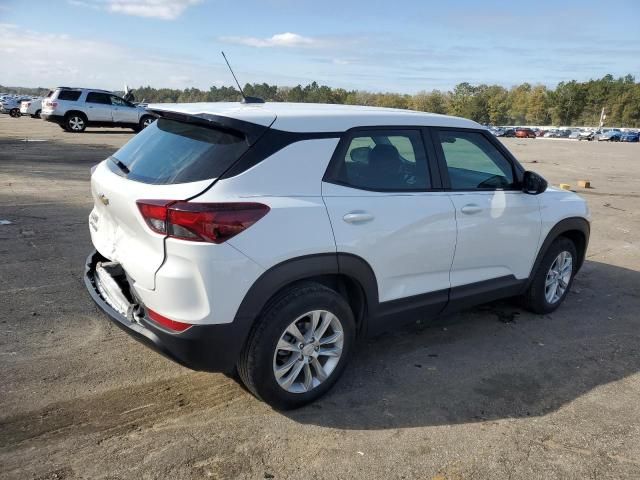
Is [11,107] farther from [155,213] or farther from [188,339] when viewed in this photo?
[188,339]

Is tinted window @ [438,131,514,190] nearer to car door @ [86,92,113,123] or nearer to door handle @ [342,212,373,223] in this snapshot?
door handle @ [342,212,373,223]

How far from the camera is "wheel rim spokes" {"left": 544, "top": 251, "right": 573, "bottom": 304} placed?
481 centimetres

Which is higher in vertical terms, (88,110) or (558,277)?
(88,110)

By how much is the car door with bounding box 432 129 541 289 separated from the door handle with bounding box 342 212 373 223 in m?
0.86

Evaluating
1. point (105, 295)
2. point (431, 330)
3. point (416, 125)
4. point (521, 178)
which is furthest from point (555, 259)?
point (105, 295)

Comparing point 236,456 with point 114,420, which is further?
point 114,420

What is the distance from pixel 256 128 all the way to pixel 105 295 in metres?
1.43

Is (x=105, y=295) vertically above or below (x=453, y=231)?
below

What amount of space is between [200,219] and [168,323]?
588mm

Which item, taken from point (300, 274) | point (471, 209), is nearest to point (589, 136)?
point (471, 209)

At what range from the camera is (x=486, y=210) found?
3.95 meters

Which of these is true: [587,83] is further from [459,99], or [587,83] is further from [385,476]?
[385,476]

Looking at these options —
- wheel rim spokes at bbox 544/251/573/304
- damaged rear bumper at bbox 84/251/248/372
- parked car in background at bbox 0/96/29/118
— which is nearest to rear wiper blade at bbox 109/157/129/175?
damaged rear bumper at bbox 84/251/248/372

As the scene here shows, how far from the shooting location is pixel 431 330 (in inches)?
174
